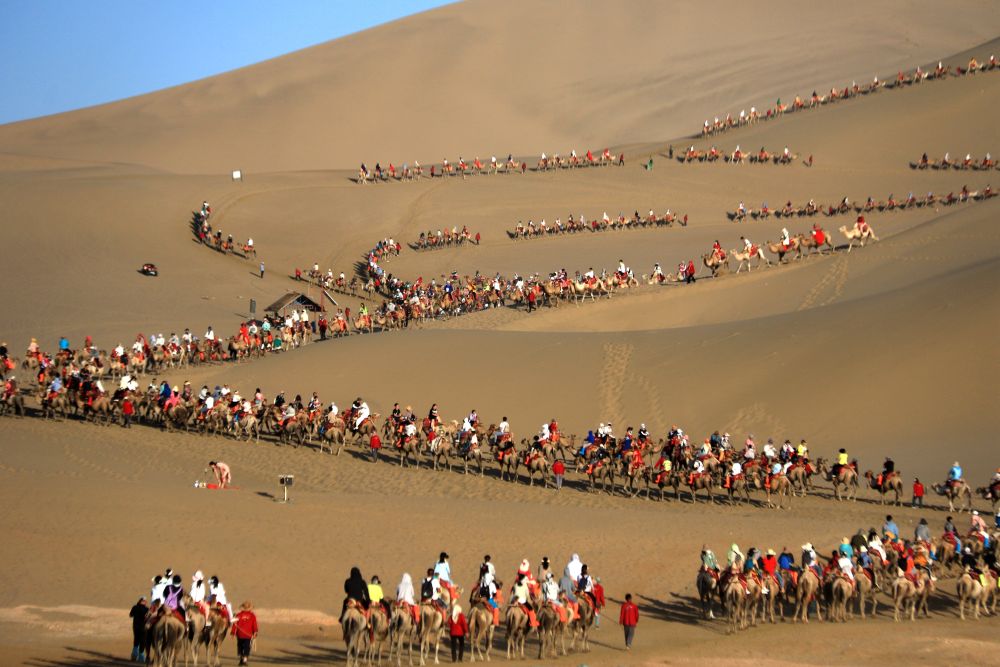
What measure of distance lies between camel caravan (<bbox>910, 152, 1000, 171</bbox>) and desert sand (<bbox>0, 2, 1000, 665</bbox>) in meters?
0.84

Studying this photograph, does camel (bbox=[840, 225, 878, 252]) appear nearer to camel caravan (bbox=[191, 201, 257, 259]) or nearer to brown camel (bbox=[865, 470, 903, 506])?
brown camel (bbox=[865, 470, 903, 506])

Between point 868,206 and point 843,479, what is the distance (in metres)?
32.0

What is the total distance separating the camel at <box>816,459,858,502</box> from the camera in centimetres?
2833

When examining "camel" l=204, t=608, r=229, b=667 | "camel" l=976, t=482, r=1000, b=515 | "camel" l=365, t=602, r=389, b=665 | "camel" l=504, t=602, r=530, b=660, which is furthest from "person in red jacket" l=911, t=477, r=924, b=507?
"camel" l=204, t=608, r=229, b=667

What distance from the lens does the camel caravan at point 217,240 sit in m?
57.5

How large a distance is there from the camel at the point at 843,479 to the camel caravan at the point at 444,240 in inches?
1216

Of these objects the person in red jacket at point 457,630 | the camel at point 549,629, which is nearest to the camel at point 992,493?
the camel at point 549,629

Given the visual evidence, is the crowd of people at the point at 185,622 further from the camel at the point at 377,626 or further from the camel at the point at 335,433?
the camel at the point at 335,433

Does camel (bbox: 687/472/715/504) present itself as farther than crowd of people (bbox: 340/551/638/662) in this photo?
Yes

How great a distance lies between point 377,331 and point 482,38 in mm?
72628

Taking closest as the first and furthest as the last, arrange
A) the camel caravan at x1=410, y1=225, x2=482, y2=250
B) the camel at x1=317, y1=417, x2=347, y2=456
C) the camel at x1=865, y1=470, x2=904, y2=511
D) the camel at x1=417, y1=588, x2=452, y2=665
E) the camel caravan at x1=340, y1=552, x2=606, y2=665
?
1. the camel caravan at x1=340, y1=552, x2=606, y2=665
2. the camel at x1=417, y1=588, x2=452, y2=665
3. the camel at x1=865, y1=470, x2=904, y2=511
4. the camel at x1=317, y1=417, x2=347, y2=456
5. the camel caravan at x1=410, y1=225, x2=482, y2=250

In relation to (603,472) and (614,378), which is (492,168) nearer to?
(614,378)

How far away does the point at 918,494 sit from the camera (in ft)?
89.9

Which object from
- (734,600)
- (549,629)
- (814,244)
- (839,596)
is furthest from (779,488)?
(814,244)
